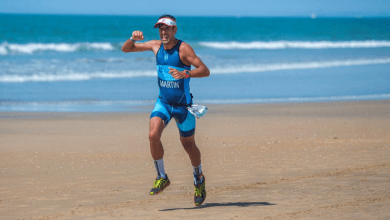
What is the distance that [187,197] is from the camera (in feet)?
19.9

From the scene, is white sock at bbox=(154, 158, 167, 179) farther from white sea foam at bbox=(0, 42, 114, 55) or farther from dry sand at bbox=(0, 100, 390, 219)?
white sea foam at bbox=(0, 42, 114, 55)

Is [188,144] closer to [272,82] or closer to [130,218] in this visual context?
[130,218]

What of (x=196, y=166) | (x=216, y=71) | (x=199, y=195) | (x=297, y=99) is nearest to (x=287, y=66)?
(x=216, y=71)

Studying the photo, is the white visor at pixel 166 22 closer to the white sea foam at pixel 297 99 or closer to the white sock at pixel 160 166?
the white sock at pixel 160 166

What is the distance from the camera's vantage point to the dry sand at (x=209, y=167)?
550 cm

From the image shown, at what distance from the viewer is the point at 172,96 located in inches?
220

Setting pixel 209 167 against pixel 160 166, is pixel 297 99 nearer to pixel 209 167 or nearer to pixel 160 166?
pixel 209 167

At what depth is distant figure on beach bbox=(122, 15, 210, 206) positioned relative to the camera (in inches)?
214

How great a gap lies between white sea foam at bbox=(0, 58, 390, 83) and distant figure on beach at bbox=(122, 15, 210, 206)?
14.5 meters

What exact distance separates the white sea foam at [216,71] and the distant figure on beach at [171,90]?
1445cm

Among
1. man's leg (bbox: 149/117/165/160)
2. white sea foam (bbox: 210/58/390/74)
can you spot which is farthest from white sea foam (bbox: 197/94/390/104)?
man's leg (bbox: 149/117/165/160)

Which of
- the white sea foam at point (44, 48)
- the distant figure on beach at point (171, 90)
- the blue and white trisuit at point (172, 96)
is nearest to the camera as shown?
the distant figure on beach at point (171, 90)

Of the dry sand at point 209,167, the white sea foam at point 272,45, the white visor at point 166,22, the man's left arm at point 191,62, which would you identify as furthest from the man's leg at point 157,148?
the white sea foam at point 272,45

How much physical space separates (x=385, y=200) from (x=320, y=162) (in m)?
1.97
